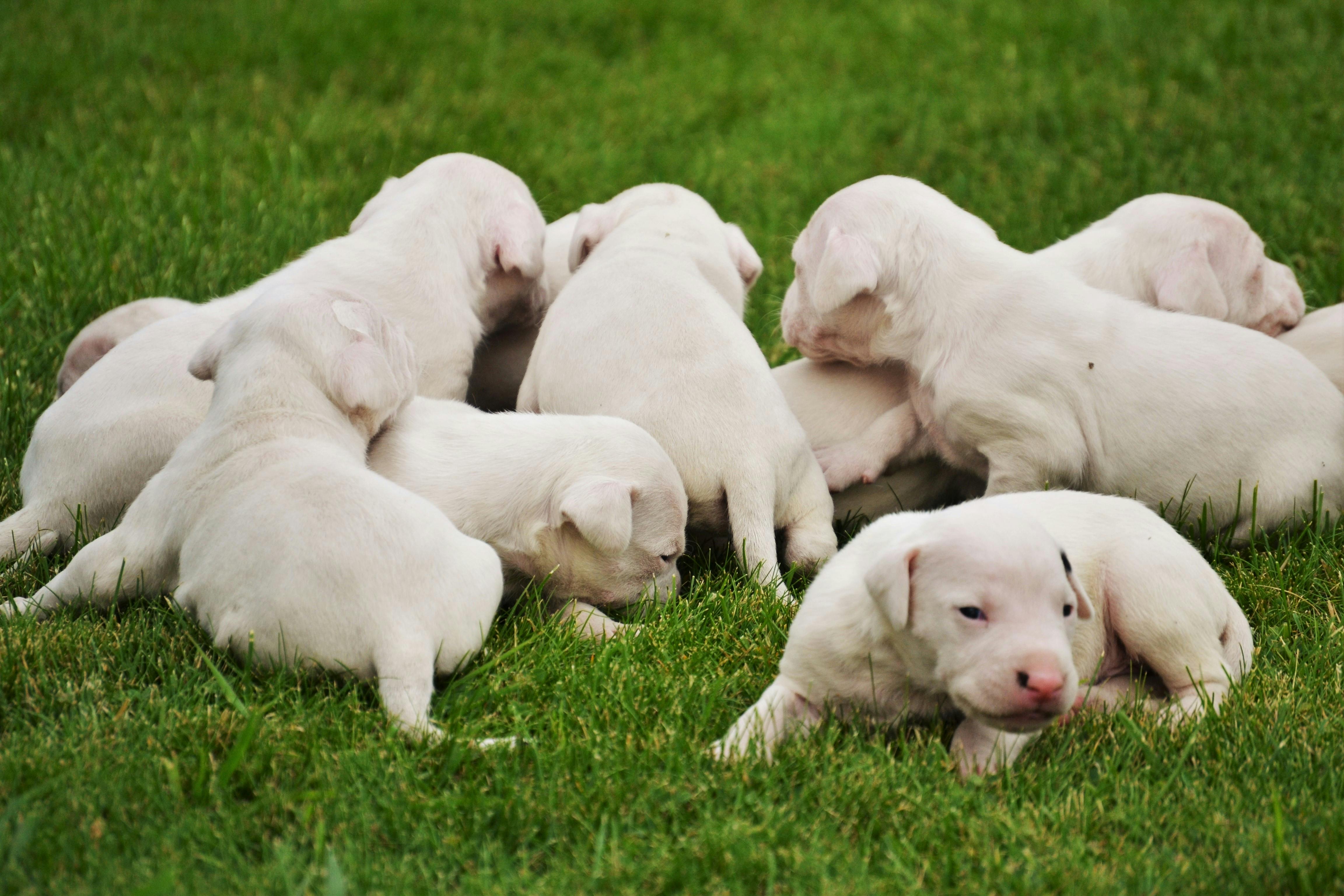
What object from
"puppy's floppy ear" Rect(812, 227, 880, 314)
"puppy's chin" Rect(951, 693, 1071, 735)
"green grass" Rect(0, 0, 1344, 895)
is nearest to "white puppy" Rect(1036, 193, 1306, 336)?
"puppy's floppy ear" Rect(812, 227, 880, 314)

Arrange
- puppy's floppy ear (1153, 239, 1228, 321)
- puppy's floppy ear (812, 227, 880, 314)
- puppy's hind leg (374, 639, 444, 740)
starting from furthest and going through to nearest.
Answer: puppy's floppy ear (1153, 239, 1228, 321) → puppy's floppy ear (812, 227, 880, 314) → puppy's hind leg (374, 639, 444, 740)

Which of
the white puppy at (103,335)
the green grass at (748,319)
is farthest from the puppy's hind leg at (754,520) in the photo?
the white puppy at (103,335)

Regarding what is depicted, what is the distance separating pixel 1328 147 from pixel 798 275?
444cm

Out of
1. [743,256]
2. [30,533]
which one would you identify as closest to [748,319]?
[743,256]

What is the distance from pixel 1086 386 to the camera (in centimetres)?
427

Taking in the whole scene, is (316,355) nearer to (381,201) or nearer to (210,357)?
(210,357)

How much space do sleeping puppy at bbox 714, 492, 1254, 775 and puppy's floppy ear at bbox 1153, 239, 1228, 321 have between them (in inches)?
54.8

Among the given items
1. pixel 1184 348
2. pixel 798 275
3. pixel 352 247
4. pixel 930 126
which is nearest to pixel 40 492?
pixel 352 247

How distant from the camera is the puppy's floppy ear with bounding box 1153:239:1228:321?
4.63 metres

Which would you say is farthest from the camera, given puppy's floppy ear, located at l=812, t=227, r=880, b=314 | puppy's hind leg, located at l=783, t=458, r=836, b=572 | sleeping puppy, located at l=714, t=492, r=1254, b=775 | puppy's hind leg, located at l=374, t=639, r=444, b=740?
puppy's floppy ear, located at l=812, t=227, r=880, b=314

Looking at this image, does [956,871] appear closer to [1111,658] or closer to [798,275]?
[1111,658]

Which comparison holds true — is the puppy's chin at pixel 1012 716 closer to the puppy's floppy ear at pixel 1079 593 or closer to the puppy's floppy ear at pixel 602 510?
the puppy's floppy ear at pixel 1079 593

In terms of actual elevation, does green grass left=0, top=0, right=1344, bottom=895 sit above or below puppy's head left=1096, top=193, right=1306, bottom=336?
below

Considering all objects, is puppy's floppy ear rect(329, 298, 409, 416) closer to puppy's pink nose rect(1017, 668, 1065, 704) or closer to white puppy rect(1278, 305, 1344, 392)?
puppy's pink nose rect(1017, 668, 1065, 704)
